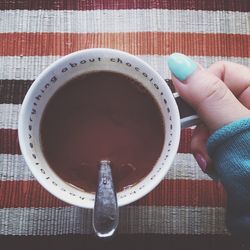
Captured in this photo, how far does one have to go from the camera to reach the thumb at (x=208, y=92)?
571 mm

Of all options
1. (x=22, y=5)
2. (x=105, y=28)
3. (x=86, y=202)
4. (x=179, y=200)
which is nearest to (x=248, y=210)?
(x=179, y=200)

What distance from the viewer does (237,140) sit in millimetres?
564

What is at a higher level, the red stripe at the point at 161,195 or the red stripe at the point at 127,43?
the red stripe at the point at 127,43

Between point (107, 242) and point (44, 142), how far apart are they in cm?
18

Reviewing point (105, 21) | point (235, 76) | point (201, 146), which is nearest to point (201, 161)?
point (201, 146)

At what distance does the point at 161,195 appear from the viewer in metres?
0.68

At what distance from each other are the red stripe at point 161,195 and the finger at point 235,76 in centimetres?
13

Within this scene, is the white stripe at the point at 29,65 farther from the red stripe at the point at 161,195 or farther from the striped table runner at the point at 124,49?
the red stripe at the point at 161,195

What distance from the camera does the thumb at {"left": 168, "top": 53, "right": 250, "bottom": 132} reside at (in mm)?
571

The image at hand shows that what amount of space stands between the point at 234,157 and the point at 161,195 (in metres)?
0.15

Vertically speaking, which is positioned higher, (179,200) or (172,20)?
(172,20)

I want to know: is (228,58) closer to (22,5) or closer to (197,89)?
(197,89)

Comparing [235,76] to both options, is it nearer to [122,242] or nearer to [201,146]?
[201,146]

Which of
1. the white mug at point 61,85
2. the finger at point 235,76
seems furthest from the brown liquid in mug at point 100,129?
the finger at point 235,76
